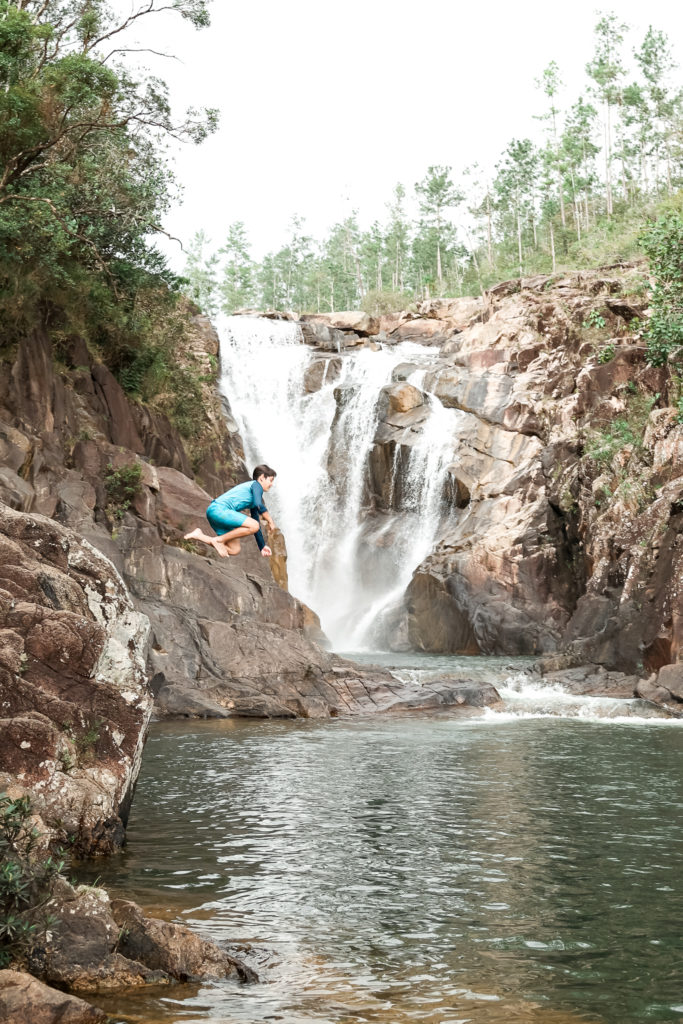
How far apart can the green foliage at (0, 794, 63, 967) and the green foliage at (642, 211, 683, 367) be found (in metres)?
30.4

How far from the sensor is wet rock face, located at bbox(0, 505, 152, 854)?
9805 mm

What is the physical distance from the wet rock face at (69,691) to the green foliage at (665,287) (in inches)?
1049

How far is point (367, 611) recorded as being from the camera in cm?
3884

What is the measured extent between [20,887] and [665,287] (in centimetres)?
3357

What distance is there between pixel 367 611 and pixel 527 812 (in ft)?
84.2

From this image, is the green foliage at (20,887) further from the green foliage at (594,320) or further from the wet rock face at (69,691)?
the green foliage at (594,320)

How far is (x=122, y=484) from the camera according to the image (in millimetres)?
27312

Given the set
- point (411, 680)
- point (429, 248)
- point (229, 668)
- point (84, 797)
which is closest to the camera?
point (84, 797)

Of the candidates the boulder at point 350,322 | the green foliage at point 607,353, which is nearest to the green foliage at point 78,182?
the green foliage at point 607,353

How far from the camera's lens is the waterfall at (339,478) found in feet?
131

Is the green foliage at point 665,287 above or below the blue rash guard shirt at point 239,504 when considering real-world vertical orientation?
above

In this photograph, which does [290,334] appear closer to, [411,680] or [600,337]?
[600,337]

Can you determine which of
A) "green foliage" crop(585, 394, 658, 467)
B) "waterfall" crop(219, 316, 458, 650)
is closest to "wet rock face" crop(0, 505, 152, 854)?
"waterfall" crop(219, 316, 458, 650)

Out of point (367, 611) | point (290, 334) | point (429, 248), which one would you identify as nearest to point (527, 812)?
point (367, 611)
